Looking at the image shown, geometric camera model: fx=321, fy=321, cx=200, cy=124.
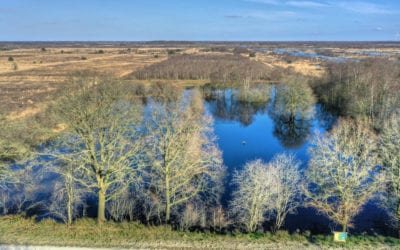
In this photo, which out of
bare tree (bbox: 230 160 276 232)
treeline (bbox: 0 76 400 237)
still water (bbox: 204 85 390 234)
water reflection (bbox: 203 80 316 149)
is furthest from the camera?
water reflection (bbox: 203 80 316 149)

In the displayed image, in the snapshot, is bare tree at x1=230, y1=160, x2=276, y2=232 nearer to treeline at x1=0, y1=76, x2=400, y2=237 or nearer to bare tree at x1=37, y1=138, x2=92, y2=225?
treeline at x1=0, y1=76, x2=400, y2=237

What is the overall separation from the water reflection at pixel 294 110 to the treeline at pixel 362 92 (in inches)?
215

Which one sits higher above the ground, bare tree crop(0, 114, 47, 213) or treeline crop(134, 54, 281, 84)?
treeline crop(134, 54, 281, 84)

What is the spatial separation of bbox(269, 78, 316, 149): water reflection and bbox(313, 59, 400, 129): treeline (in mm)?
5460

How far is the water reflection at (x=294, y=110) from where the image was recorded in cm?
4878

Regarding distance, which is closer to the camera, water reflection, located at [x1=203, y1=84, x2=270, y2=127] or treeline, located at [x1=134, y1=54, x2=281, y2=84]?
water reflection, located at [x1=203, y1=84, x2=270, y2=127]

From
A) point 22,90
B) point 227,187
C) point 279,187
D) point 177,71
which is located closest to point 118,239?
point 279,187

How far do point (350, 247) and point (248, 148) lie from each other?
23.9 metres

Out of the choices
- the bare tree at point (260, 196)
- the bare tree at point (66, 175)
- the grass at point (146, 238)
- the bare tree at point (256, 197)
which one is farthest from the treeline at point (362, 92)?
the bare tree at point (66, 175)

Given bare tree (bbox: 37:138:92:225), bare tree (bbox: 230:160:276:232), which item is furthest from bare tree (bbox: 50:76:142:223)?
bare tree (bbox: 230:160:276:232)

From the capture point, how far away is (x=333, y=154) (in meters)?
21.9

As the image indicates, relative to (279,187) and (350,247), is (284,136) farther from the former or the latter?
(350,247)

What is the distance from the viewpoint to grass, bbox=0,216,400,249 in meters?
16.4

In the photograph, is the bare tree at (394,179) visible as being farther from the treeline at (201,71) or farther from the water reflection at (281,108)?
the treeline at (201,71)
